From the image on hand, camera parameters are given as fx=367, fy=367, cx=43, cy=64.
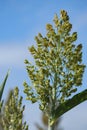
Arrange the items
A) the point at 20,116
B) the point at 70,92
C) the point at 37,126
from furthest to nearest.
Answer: the point at 37,126, the point at 20,116, the point at 70,92

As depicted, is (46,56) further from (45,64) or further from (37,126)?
(37,126)

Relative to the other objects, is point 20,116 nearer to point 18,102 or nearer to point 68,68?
point 18,102

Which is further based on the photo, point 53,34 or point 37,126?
point 37,126

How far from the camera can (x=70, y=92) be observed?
581 inches

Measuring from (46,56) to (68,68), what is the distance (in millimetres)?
1149

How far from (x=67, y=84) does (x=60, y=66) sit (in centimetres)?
86

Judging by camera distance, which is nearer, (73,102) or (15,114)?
(73,102)

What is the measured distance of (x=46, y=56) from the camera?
15.7 metres

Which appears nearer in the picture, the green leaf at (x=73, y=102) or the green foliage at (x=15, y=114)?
the green leaf at (x=73, y=102)

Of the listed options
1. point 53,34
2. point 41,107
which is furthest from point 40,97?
point 53,34

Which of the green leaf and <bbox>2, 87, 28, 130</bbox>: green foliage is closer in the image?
the green leaf

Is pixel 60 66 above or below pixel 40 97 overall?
above

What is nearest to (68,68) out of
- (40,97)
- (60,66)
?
(60,66)

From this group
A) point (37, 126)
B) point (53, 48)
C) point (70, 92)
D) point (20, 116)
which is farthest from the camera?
point (37, 126)
